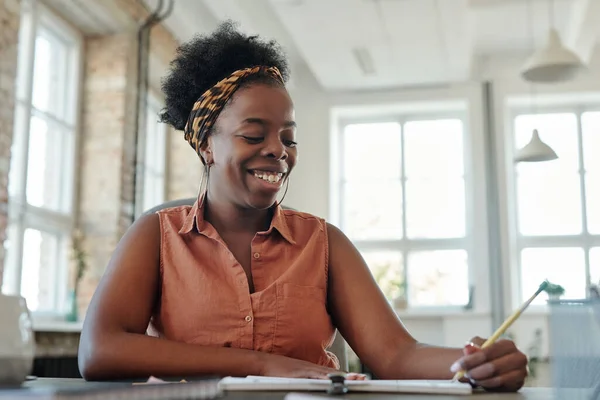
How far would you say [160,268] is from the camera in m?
1.55

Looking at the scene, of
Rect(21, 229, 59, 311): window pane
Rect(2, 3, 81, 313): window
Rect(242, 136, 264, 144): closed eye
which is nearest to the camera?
Rect(242, 136, 264, 144): closed eye

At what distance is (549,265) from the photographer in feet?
23.2

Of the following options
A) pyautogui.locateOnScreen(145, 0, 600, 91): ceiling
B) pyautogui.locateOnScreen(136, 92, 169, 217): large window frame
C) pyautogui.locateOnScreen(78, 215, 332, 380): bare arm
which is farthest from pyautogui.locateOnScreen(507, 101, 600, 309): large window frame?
pyautogui.locateOnScreen(78, 215, 332, 380): bare arm

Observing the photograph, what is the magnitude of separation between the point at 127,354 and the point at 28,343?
50cm

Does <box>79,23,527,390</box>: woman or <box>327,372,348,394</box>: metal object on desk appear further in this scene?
<box>79,23,527,390</box>: woman

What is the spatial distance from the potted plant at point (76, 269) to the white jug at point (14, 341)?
3.88 meters

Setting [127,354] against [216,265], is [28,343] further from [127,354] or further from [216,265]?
[216,265]

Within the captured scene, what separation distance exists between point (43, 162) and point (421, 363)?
12.7 feet

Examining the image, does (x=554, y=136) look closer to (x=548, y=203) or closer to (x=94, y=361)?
(x=548, y=203)

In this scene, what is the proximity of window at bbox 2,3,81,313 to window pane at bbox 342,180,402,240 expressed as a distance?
3.42 meters

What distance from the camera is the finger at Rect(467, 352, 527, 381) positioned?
111cm

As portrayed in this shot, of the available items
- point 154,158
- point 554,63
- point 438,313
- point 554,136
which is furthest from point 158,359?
point 554,136

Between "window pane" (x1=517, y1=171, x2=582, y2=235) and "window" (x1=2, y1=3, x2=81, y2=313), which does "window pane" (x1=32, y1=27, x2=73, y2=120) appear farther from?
"window pane" (x1=517, y1=171, x2=582, y2=235)

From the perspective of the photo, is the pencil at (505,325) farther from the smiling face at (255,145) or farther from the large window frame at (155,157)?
the large window frame at (155,157)
